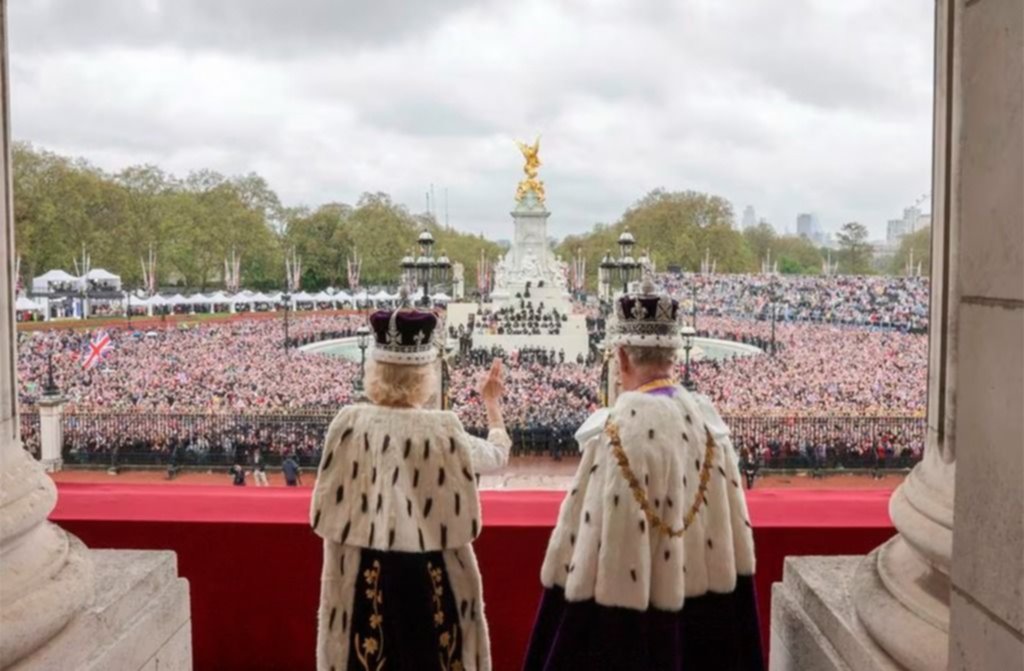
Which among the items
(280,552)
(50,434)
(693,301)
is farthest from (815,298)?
(280,552)

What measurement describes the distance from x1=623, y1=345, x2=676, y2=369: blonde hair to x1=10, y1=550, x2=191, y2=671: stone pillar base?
1.43 m

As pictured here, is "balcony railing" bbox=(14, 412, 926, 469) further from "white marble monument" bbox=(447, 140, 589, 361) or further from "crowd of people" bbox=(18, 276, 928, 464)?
"white marble monument" bbox=(447, 140, 589, 361)

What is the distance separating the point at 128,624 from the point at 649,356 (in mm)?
1487

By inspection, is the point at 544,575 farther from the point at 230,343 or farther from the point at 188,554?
the point at 230,343

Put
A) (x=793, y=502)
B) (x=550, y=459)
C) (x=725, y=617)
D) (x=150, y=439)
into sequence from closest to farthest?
(x=725, y=617) < (x=793, y=502) < (x=550, y=459) < (x=150, y=439)

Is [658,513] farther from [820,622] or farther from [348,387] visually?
[348,387]

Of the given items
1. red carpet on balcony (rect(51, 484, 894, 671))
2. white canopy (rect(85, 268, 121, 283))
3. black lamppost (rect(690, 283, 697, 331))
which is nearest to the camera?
red carpet on balcony (rect(51, 484, 894, 671))

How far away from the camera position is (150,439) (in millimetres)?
17734

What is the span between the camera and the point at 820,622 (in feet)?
7.64

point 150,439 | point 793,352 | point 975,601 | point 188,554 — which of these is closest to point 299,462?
point 150,439

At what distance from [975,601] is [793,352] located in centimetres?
3390

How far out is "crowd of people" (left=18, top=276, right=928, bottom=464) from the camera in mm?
16812

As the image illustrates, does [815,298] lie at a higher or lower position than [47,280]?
lower

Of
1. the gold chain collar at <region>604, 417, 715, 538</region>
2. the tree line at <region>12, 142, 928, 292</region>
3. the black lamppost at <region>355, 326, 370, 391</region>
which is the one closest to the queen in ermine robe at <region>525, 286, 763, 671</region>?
the gold chain collar at <region>604, 417, 715, 538</region>
